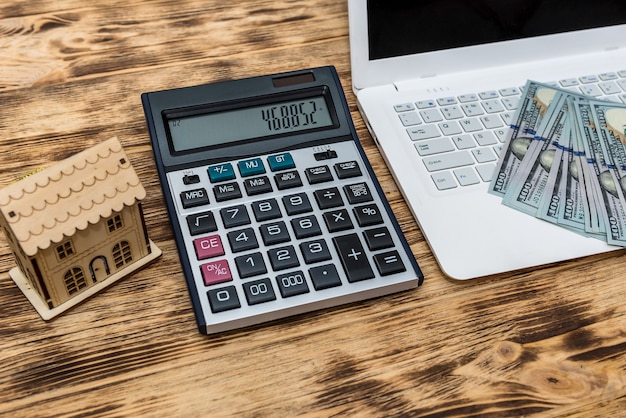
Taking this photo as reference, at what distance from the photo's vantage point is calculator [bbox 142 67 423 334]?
0.52 meters

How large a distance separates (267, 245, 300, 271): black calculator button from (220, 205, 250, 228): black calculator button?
0.04 m

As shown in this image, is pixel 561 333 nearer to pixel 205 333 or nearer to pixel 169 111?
pixel 205 333

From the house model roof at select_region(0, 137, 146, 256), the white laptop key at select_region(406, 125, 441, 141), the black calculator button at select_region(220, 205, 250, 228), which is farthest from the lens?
the white laptop key at select_region(406, 125, 441, 141)

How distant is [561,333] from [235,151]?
12.2 inches

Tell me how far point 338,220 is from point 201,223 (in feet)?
0.37

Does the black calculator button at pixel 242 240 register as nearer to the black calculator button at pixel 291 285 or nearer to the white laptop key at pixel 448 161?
the black calculator button at pixel 291 285

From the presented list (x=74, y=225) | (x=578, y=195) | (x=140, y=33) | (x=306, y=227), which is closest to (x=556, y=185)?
(x=578, y=195)

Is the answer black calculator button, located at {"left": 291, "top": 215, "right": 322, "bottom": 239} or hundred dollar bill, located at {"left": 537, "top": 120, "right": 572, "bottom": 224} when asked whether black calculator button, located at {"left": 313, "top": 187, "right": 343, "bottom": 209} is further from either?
hundred dollar bill, located at {"left": 537, "top": 120, "right": 572, "bottom": 224}

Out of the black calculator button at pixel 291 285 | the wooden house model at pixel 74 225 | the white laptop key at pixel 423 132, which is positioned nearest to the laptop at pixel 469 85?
the white laptop key at pixel 423 132

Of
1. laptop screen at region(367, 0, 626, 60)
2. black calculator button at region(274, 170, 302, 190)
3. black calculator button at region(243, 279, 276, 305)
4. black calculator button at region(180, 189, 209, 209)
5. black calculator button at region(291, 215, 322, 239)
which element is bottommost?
black calculator button at region(243, 279, 276, 305)

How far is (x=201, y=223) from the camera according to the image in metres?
0.55

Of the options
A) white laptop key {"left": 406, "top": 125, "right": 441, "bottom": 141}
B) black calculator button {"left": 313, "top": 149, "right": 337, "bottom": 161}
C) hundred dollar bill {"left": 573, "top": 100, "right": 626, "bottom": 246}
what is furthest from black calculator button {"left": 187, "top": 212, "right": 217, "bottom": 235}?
hundred dollar bill {"left": 573, "top": 100, "right": 626, "bottom": 246}

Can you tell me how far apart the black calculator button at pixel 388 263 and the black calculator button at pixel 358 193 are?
58 mm

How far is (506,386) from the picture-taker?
0.49 metres
